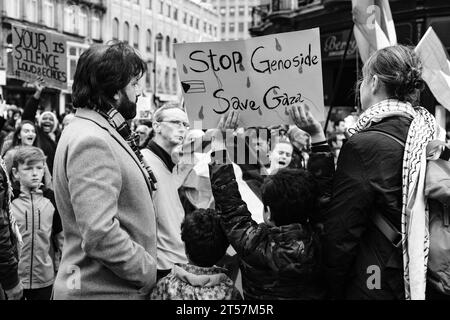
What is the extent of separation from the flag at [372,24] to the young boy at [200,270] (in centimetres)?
338

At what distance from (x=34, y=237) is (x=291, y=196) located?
2.73 meters

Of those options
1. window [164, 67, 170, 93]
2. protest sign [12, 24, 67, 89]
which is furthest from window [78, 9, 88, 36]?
protest sign [12, 24, 67, 89]

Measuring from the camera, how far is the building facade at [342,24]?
14.2 m

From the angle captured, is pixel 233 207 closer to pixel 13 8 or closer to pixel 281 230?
pixel 281 230

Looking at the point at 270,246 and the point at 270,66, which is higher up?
the point at 270,66

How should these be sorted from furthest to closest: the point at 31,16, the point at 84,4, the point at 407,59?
the point at 84,4, the point at 31,16, the point at 407,59

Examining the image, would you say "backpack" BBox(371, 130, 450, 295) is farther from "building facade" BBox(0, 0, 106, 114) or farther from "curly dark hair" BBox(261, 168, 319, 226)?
"building facade" BBox(0, 0, 106, 114)

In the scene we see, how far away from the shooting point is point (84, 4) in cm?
4356

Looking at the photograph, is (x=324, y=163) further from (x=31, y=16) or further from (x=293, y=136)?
(x=31, y=16)

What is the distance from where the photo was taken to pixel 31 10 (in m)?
38.7

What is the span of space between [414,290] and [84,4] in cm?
4415

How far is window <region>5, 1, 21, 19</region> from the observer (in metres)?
36.7

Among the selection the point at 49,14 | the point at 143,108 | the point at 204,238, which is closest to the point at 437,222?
the point at 204,238
